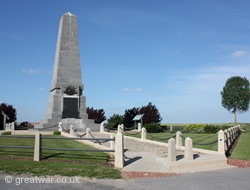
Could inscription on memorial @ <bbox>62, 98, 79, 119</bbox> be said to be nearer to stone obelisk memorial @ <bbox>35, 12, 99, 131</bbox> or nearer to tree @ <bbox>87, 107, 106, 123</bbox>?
stone obelisk memorial @ <bbox>35, 12, 99, 131</bbox>

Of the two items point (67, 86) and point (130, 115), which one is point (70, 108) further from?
point (130, 115)

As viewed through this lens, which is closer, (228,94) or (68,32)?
(68,32)

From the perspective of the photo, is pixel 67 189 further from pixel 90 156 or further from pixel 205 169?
pixel 205 169

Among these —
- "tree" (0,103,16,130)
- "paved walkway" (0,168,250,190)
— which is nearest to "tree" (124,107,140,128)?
"tree" (0,103,16,130)

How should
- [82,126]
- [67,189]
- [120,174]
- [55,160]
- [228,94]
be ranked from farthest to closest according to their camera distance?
[228,94]
[82,126]
[55,160]
[120,174]
[67,189]

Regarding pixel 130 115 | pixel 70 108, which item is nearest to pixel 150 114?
pixel 130 115

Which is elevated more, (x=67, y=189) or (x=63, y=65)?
(x=63, y=65)

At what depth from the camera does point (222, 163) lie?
1082 cm

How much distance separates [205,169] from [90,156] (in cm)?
503

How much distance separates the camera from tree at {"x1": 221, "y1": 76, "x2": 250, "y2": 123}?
67.4m

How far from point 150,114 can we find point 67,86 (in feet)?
47.8

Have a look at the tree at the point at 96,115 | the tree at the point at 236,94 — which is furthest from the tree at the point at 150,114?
the tree at the point at 236,94

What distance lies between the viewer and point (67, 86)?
29.4 metres

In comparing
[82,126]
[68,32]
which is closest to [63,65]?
[68,32]
